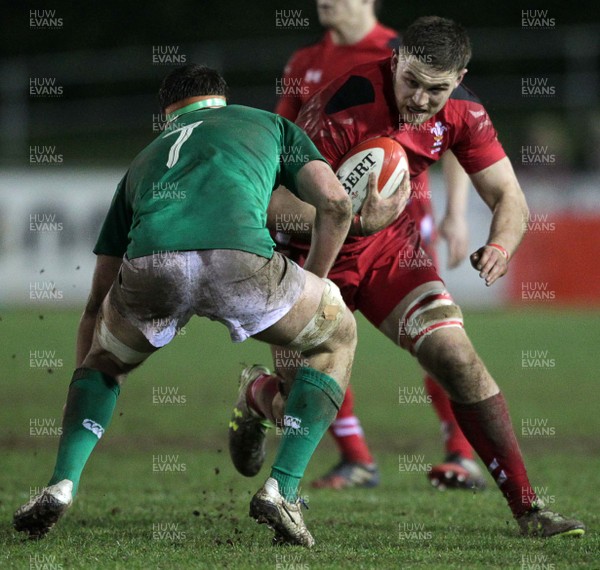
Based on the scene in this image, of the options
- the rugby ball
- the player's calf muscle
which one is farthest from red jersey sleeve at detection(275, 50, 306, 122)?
the player's calf muscle

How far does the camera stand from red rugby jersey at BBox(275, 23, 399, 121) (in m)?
7.71

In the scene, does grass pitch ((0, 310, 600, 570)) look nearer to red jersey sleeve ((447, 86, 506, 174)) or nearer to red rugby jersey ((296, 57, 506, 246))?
red rugby jersey ((296, 57, 506, 246))

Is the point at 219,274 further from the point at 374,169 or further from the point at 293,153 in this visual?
the point at 374,169

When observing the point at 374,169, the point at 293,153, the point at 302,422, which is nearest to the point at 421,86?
the point at 374,169

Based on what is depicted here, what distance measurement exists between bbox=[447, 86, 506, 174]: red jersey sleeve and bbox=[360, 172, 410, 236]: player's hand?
0.52 meters

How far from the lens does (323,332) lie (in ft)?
15.0

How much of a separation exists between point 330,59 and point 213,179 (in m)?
3.60

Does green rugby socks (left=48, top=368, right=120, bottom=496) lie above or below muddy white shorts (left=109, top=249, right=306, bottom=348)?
below

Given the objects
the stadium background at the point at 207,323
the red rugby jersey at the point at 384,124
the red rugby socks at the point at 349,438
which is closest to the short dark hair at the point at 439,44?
the red rugby jersey at the point at 384,124

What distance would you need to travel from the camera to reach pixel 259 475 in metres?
7.44

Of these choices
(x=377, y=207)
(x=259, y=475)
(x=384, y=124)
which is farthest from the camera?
(x=259, y=475)

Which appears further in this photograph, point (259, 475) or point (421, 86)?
point (259, 475)

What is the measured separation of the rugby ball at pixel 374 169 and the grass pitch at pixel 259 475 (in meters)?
0.96

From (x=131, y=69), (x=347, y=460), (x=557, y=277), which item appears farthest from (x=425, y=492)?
(x=131, y=69)
